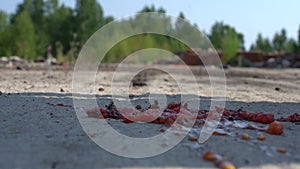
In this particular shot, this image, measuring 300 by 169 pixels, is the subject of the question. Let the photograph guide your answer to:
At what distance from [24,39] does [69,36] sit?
1110 centimetres

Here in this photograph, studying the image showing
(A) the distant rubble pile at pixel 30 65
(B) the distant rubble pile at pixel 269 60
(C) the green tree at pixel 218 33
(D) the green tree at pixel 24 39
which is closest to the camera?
(A) the distant rubble pile at pixel 30 65

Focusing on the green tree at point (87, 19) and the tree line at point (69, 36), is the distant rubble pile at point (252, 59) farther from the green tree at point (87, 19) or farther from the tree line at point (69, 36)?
the green tree at point (87, 19)

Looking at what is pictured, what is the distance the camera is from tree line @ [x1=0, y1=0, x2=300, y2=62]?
79.2 feet

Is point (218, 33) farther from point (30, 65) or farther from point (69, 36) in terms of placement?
point (30, 65)

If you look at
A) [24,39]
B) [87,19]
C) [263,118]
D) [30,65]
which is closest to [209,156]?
[263,118]

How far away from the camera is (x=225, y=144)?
3145mm

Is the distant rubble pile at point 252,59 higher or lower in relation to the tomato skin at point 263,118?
higher

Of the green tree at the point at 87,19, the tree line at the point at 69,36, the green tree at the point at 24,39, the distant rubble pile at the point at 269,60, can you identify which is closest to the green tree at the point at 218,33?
the tree line at the point at 69,36

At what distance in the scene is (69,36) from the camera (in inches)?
1481

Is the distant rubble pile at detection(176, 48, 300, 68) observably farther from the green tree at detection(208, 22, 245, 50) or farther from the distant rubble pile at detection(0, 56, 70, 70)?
the distant rubble pile at detection(0, 56, 70, 70)

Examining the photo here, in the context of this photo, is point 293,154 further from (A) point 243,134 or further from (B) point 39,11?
(B) point 39,11

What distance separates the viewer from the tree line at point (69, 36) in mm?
24141

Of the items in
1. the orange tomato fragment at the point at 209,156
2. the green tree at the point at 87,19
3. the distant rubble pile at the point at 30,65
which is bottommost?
the orange tomato fragment at the point at 209,156

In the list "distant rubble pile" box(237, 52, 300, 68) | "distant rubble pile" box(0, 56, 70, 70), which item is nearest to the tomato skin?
"distant rubble pile" box(0, 56, 70, 70)
